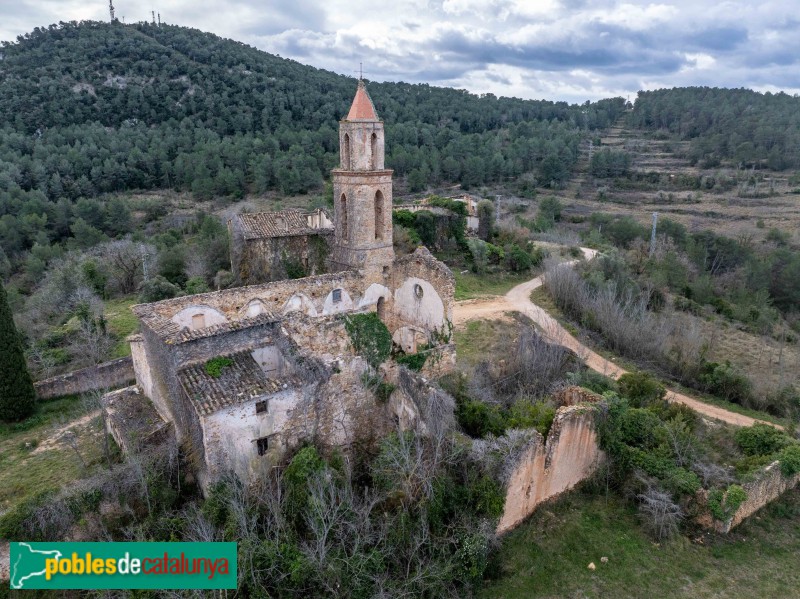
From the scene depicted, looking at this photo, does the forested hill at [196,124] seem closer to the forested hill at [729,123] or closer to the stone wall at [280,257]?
the forested hill at [729,123]

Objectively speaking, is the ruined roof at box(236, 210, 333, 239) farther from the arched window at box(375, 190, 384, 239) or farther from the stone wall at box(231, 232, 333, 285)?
the arched window at box(375, 190, 384, 239)

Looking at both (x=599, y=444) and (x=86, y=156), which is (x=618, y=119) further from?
(x=599, y=444)

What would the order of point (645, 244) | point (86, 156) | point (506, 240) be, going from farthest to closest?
point (86, 156), point (645, 244), point (506, 240)

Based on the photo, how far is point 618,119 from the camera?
3844 inches

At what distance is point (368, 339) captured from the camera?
14.6m

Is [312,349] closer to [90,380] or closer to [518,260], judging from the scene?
[90,380]

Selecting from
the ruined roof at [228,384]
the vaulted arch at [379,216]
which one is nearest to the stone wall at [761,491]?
the ruined roof at [228,384]

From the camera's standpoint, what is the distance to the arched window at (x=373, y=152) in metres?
17.4

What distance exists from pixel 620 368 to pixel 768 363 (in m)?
10.1

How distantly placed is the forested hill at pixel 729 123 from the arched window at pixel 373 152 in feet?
223

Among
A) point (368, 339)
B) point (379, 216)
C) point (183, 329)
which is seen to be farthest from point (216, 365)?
point (379, 216)

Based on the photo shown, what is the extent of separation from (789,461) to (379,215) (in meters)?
14.4

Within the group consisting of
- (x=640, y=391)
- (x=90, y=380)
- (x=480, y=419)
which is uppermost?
(x=480, y=419)

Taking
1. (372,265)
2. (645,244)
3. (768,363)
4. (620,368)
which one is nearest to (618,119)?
(645,244)
